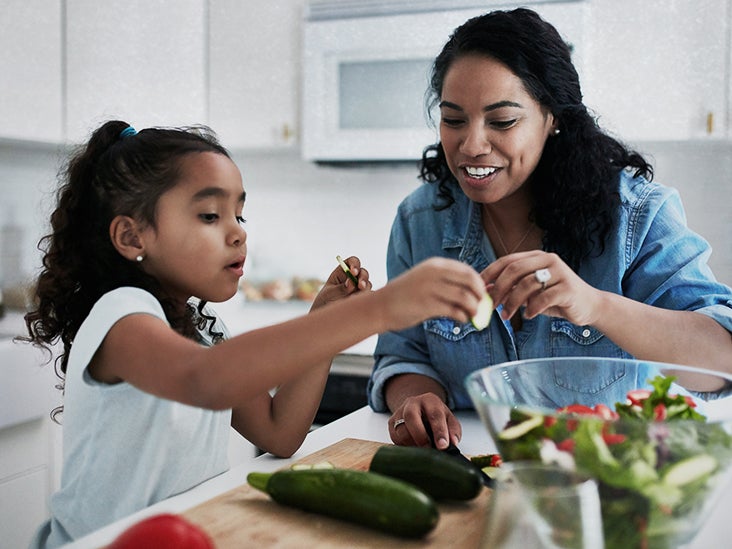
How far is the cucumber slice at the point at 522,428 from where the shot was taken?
743mm

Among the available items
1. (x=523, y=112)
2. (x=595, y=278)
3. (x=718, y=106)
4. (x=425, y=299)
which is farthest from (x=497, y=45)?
(x=718, y=106)

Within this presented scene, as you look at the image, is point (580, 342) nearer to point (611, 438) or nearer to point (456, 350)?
point (456, 350)

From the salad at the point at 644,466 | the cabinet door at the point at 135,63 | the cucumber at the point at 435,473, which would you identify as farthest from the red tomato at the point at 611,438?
the cabinet door at the point at 135,63

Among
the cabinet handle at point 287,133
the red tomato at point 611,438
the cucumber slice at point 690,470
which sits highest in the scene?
the cabinet handle at point 287,133

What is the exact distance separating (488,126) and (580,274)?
1.13 feet

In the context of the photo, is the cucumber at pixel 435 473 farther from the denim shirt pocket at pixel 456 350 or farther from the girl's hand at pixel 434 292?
the denim shirt pocket at pixel 456 350

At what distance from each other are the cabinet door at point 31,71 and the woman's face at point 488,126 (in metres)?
1.69

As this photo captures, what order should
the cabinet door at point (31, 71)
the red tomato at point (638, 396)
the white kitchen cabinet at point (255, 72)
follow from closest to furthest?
the red tomato at point (638, 396) → the cabinet door at point (31, 71) → the white kitchen cabinet at point (255, 72)

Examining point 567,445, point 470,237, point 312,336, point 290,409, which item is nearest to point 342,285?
point 290,409

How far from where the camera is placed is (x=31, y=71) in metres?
2.57

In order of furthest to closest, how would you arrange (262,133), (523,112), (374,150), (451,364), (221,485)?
1. (262,133)
2. (374,150)
3. (451,364)
4. (523,112)
5. (221,485)

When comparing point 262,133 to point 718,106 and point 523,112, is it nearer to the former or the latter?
point 718,106

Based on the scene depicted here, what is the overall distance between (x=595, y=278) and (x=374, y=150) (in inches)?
63.3

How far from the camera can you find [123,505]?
1072 mm
